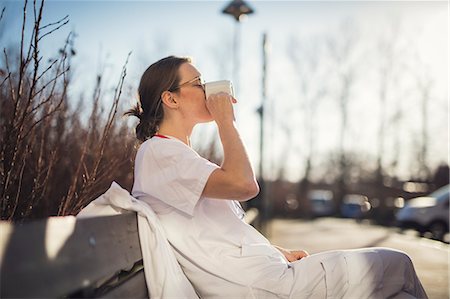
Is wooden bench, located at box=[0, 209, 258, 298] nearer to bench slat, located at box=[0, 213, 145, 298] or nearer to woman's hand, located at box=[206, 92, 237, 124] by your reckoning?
bench slat, located at box=[0, 213, 145, 298]

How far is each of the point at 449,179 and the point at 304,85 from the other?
13.5 metres

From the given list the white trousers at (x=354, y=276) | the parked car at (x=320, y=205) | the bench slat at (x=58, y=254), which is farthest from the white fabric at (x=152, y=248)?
the parked car at (x=320, y=205)

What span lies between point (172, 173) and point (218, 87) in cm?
53

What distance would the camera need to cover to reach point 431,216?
21.4m

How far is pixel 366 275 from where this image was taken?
2.38 m

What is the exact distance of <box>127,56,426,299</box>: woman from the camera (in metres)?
2.38

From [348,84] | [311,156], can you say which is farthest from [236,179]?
[311,156]

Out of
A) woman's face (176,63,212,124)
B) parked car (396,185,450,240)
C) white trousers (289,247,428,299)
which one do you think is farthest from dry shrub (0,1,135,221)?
parked car (396,185,450,240)

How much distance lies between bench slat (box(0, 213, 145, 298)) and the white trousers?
2.42ft

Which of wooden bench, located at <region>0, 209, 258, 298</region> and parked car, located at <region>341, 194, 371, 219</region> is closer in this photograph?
wooden bench, located at <region>0, 209, 258, 298</region>

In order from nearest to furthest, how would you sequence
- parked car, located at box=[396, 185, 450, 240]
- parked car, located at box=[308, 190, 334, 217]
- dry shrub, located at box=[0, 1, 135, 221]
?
dry shrub, located at box=[0, 1, 135, 221]
parked car, located at box=[396, 185, 450, 240]
parked car, located at box=[308, 190, 334, 217]

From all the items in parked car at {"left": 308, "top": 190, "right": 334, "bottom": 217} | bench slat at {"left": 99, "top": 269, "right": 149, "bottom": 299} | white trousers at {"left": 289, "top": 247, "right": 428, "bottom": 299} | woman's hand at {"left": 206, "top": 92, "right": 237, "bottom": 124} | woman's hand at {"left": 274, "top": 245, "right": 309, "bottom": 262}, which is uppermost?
woman's hand at {"left": 206, "top": 92, "right": 237, "bottom": 124}

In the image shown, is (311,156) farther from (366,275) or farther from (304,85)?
(366,275)

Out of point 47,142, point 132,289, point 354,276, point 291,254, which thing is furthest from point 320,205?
point 132,289
